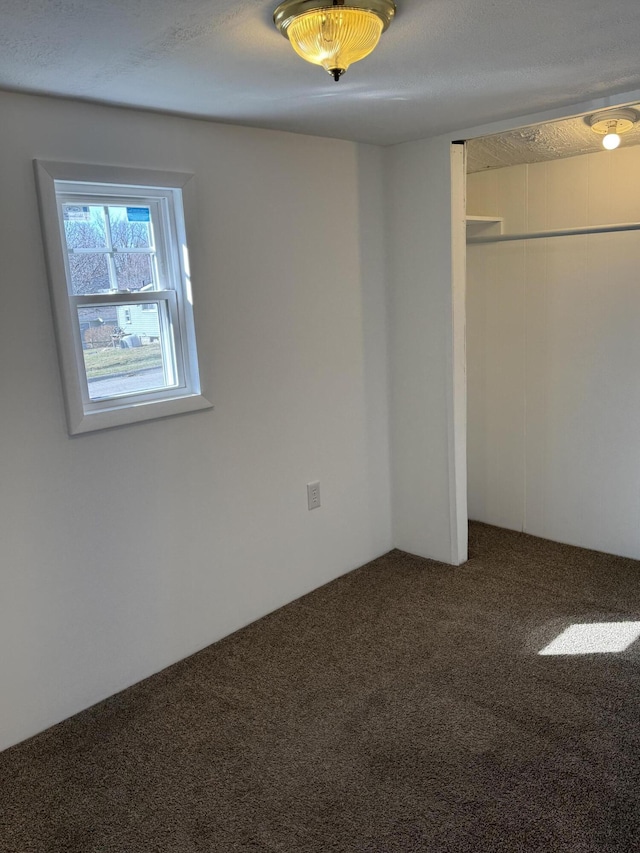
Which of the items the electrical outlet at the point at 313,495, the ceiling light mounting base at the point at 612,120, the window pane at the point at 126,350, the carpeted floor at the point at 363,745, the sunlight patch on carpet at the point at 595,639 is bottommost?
the carpeted floor at the point at 363,745

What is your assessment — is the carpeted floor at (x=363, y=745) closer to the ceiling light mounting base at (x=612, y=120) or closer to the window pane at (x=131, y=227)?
the window pane at (x=131, y=227)

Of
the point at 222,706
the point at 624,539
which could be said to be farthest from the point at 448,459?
the point at 222,706

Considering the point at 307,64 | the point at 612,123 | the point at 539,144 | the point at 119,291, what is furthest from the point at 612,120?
the point at 119,291

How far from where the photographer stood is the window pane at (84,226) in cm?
243

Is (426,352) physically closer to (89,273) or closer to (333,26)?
(89,273)

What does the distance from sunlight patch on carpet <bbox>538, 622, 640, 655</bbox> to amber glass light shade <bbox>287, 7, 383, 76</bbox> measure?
229cm

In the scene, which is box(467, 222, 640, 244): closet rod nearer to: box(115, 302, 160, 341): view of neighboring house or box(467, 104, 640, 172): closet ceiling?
box(467, 104, 640, 172): closet ceiling

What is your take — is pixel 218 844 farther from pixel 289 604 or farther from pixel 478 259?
pixel 478 259

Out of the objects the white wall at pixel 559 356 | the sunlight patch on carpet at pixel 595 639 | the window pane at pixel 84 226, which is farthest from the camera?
the white wall at pixel 559 356

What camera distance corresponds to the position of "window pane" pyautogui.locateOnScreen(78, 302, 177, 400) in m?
2.53

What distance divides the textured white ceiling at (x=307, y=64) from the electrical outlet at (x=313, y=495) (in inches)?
64.9

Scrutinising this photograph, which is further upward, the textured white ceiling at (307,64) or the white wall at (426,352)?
the textured white ceiling at (307,64)

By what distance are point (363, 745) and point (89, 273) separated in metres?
1.94

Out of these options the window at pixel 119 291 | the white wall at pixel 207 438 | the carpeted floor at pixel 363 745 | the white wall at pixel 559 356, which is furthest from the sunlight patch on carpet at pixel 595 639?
the window at pixel 119 291
